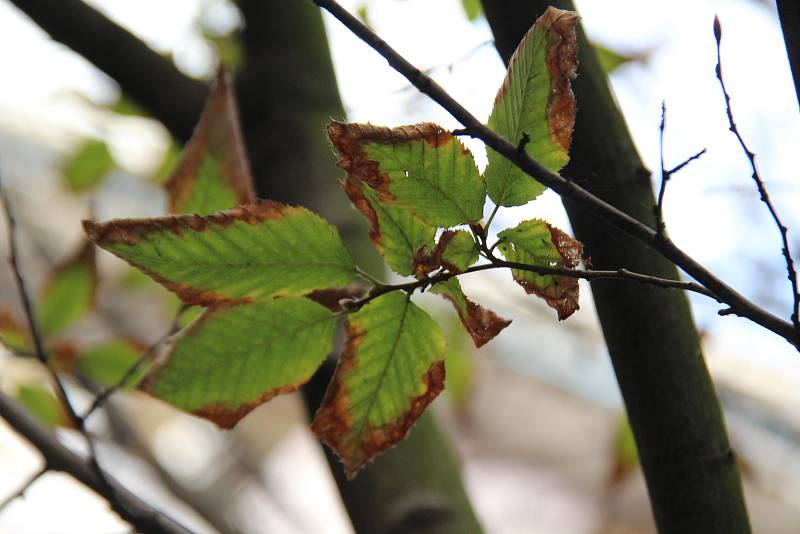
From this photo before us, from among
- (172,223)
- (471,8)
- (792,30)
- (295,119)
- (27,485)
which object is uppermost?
(471,8)

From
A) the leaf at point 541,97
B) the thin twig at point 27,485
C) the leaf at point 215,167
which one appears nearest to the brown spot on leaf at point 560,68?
the leaf at point 541,97

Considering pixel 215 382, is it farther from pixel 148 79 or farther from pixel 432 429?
pixel 148 79

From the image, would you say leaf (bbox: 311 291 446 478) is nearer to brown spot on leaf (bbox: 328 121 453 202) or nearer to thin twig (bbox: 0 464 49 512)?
brown spot on leaf (bbox: 328 121 453 202)

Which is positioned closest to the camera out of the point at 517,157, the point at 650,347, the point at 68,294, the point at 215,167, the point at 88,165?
the point at 517,157

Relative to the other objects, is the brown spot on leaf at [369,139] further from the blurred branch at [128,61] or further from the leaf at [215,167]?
the blurred branch at [128,61]

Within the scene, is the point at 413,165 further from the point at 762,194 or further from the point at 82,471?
the point at 82,471

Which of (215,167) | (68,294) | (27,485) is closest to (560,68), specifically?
(215,167)

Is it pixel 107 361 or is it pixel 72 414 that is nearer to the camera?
pixel 72 414
